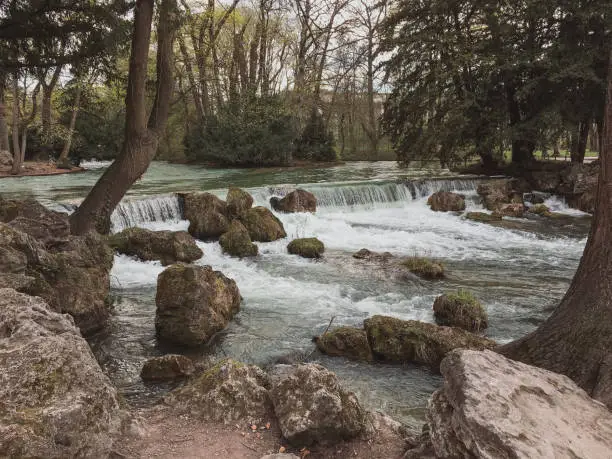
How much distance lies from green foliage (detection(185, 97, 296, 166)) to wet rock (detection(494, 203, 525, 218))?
14.6 meters

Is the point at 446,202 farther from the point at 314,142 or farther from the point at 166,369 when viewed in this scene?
the point at 314,142

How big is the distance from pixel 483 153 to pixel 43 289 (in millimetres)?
19115

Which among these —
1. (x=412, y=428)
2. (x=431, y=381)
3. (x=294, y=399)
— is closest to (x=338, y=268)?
(x=431, y=381)

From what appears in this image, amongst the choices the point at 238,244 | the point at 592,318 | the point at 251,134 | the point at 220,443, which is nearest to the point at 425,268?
the point at 238,244

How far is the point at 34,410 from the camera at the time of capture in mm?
2539

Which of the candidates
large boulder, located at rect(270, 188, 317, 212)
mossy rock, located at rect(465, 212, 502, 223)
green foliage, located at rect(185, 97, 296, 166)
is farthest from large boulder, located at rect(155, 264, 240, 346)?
green foliage, located at rect(185, 97, 296, 166)

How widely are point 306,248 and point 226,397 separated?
7.31 metres

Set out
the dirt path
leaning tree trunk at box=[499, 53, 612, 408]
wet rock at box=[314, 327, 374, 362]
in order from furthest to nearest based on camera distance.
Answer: wet rock at box=[314, 327, 374, 362], leaning tree trunk at box=[499, 53, 612, 408], the dirt path

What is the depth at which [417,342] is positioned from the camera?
579cm

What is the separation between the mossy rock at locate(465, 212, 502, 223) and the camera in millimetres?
14758

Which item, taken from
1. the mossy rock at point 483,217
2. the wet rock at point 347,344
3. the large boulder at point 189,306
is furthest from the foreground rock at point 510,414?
the mossy rock at point 483,217

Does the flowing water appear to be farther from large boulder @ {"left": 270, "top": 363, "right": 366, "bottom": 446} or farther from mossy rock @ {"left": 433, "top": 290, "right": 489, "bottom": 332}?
large boulder @ {"left": 270, "top": 363, "right": 366, "bottom": 446}

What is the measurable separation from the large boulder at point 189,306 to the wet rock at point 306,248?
4.12 m

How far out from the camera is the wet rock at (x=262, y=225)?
11.9m
